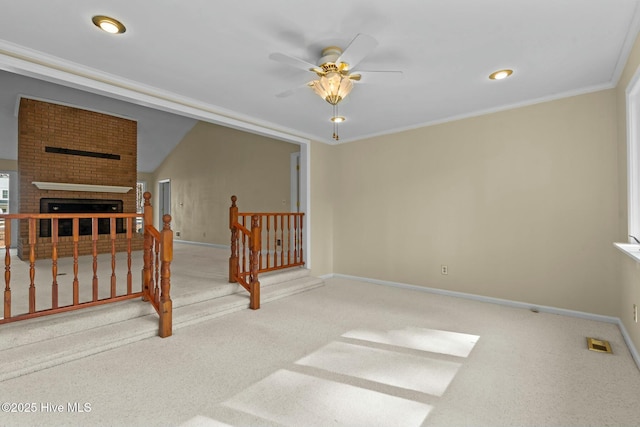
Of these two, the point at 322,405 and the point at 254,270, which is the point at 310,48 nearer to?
the point at 254,270

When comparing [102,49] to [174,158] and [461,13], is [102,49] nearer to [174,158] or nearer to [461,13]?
[461,13]

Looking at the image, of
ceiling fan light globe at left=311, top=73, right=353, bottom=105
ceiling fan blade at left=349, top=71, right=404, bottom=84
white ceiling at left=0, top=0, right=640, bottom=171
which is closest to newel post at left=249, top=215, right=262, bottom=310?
white ceiling at left=0, top=0, right=640, bottom=171

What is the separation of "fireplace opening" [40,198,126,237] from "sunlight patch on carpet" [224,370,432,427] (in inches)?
236

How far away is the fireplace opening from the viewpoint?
18.9ft

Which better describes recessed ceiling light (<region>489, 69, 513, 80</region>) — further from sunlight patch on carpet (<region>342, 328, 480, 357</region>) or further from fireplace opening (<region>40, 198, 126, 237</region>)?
fireplace opening (<region>40, 198, 126, 237</region>)

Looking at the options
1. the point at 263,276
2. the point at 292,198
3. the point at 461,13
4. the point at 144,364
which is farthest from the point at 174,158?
the point at 461,13

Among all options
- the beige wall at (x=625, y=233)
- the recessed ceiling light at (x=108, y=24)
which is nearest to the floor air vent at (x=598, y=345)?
the beige wall at (x=625, y=233)

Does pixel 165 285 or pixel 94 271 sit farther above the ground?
pixel 94 271

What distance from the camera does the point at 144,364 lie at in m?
2.30

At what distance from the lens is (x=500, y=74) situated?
2.92 meters

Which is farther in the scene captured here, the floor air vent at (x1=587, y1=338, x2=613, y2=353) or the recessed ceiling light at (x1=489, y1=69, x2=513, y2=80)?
the recessed ceiling light at (x1=489, y1=69, x2=513, y2=80)

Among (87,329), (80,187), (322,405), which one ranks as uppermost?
(80,187)

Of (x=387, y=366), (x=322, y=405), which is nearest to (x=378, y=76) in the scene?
(x=387, y=366)

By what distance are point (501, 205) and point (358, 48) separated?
2867mm
